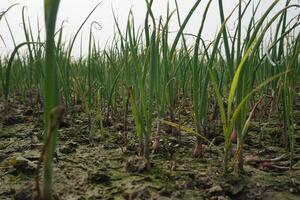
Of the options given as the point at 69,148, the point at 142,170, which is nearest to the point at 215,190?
the point at 142,170

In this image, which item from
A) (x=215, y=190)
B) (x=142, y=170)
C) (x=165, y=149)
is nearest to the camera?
(x=215, y=190)

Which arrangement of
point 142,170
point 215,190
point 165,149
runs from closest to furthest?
point 215,190 < point 142,170 < point 165,149

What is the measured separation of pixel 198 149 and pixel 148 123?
0.23 meters

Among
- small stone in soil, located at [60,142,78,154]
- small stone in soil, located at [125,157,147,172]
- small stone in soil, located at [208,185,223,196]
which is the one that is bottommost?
small stone in soil, located at [208,185,223,196]

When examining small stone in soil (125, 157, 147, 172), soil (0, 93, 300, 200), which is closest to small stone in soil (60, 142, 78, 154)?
soil (0, 93, 300, 200)

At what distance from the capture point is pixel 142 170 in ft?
3.42

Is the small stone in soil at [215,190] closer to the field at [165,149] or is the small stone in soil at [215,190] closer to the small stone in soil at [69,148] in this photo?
the field at [165,149]

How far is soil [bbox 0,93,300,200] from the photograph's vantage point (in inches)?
35.8

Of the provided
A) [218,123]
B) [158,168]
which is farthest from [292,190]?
[218,123]

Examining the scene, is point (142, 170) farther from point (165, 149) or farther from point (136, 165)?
point (165, 149)

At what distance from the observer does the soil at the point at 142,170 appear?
910 millimetres

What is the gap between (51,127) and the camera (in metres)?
0.57

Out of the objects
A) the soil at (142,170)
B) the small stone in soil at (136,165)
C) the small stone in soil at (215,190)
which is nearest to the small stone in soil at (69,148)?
the soil at (142,170)

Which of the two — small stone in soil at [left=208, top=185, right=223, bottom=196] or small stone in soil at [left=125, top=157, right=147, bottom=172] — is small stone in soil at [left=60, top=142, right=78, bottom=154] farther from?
small stone in soil at [left=208, top=185, right=223, bottom=196]
